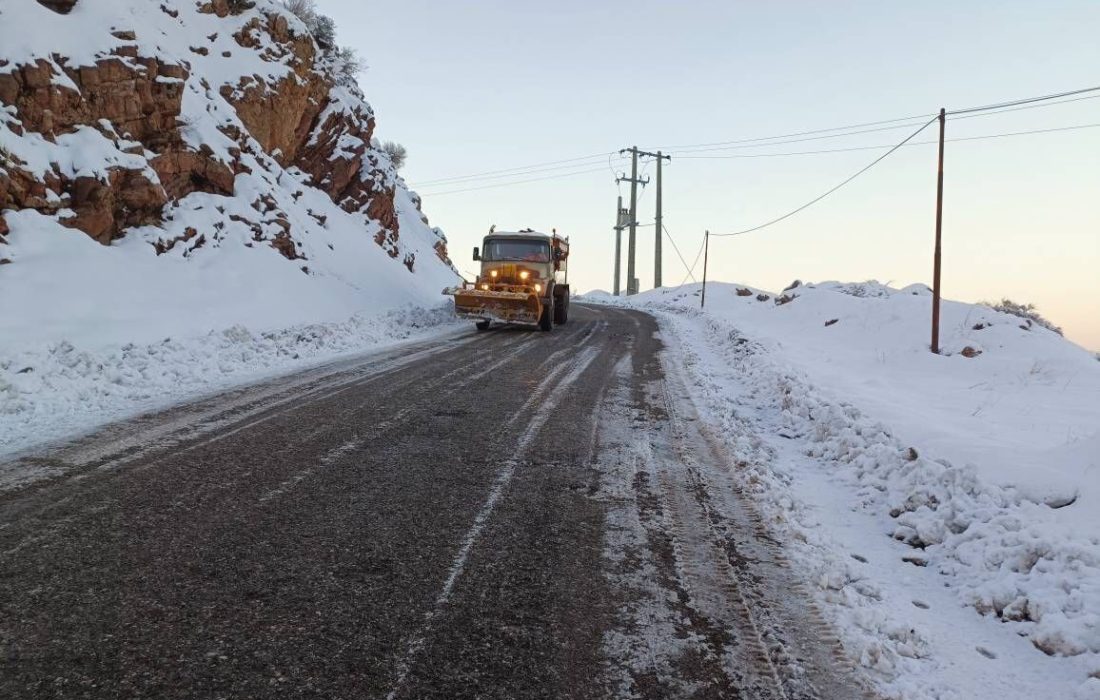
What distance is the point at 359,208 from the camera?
25.9 m

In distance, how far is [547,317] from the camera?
17188 millimetres

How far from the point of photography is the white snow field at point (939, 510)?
285 cm

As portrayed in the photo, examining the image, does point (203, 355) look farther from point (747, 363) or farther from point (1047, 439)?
point (1047, 439)

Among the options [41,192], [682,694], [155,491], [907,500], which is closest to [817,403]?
[907,500]

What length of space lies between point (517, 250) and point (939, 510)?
14.4m

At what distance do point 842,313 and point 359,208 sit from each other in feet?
64.7

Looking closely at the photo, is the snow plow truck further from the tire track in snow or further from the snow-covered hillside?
the tire track in snow

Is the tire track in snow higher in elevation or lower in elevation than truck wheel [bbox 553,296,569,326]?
lower

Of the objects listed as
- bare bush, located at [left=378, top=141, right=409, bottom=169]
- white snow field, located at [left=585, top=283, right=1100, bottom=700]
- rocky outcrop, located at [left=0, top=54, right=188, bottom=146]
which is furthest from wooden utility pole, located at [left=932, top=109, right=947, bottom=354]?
bare bush, located at [left=378, top=141, right=409, bottom=169]

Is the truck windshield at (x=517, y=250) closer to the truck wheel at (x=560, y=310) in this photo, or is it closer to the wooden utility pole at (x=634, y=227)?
the truck wheel at (x=560, y=310)

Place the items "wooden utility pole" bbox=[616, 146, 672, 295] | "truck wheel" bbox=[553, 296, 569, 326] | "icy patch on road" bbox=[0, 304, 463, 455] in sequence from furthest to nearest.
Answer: "wooden utility pole" bbox=[616, 146, 672, 295], "truck wheel" bbox=[553, 296, 569, 326], "icy patch on road" bbox=[0, 304, 463, 455]

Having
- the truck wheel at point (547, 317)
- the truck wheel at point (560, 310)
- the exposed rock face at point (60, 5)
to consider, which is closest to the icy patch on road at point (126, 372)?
the truck wheel at point (547, 317)

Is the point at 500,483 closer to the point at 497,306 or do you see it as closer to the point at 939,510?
the point at 939,510

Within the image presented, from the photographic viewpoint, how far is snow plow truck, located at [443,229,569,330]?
16.3 metres
